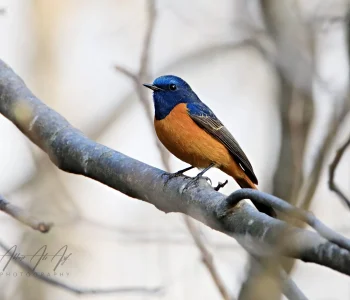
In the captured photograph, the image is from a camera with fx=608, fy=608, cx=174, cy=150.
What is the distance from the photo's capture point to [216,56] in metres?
7.54

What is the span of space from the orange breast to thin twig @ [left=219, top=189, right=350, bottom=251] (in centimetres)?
223

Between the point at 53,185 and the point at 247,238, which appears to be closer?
the point at 247,238

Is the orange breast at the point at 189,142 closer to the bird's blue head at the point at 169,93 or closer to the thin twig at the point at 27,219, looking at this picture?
the bird's blue head at the point at 169,93

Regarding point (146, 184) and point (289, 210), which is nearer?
point (289, 210)

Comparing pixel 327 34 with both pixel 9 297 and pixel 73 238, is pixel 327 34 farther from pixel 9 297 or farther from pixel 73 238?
pixel 9 297

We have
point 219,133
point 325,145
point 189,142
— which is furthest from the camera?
point 219,133

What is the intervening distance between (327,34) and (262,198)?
4050 mm

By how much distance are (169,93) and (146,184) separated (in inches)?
87.6

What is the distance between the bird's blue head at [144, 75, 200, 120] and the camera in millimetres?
5191

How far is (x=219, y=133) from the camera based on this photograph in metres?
5.12

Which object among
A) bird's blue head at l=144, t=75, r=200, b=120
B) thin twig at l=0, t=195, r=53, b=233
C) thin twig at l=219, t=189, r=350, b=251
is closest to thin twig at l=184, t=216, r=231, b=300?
thin twig at l=219, t=189, r=350, b=251

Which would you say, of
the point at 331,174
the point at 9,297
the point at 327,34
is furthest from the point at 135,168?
the point at 327,34

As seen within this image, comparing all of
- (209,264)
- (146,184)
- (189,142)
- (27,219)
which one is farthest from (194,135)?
(27,219)

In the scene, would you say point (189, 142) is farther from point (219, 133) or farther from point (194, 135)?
point (219, 133)
